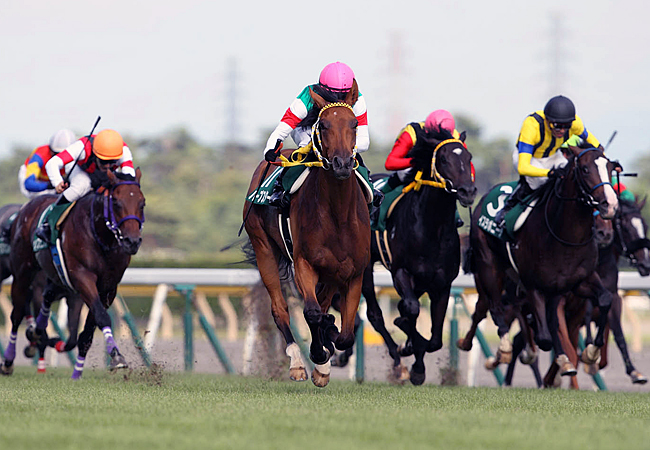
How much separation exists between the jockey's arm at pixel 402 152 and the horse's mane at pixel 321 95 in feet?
5.64

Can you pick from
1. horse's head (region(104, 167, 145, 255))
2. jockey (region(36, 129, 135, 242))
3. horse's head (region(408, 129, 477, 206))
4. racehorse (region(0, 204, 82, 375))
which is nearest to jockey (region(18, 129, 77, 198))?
racehorse (region(0, 204, 82, 375))

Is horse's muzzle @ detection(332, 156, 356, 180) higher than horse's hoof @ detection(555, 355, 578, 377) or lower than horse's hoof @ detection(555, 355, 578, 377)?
higher

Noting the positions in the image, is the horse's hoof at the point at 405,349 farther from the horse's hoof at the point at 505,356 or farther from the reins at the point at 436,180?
the reins at the point at 436,180

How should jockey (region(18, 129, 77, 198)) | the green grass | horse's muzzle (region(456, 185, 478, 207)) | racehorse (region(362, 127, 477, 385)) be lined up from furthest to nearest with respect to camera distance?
1. jockey (region(18, 129, 77, 198))
2. racehorse (region(362, 127, 477, 385))
3. horse's muzzle (region(456, 185, 478, 207))
4. the green grass

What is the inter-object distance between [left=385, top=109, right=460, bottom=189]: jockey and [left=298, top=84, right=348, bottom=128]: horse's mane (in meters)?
1.65

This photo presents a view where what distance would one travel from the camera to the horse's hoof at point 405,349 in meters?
8.05

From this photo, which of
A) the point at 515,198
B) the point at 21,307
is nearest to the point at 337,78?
the point at 515,198

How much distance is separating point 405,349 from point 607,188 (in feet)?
6.86

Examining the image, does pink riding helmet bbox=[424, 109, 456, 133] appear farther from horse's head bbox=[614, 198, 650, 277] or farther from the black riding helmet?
horse's head bbox=[614, 198, 650, 277]

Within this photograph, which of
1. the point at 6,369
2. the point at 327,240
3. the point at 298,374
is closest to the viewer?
the point at 298,374

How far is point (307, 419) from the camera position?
14.9 feet

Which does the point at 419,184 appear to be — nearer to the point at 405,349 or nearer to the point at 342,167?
the point at 405,349

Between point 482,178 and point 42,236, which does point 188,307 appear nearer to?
point 42,236

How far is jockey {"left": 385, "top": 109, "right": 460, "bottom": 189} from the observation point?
8.00 m
